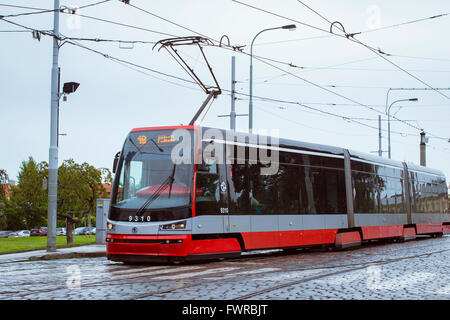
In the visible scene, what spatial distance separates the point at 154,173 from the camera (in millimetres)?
13594

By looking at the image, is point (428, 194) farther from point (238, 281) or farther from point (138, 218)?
point (238, 281)

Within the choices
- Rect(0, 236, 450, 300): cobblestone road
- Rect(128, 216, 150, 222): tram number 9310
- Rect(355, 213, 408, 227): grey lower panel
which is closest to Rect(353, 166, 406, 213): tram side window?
Rect(355, 213, 408, 227): grey lower panel

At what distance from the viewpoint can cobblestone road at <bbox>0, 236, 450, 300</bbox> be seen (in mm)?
8523

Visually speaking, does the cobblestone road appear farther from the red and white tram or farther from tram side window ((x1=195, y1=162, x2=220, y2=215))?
tram side window ((x1=195, y1=162, x2=220, y2=215))

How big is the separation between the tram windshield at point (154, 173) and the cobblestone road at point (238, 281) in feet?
4.67

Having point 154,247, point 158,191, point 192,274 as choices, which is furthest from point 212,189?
point 192,274

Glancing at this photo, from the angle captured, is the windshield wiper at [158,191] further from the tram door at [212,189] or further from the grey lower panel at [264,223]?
the grey lower panel at [264,223]

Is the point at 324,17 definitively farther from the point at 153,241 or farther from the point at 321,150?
the point at 153,241

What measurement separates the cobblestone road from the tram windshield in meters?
1.42

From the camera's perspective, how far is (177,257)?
13148mm

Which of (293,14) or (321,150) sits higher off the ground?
(293,14)

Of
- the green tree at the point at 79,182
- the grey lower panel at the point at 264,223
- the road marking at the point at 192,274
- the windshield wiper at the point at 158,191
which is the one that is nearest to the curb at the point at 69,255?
the windshield wiper at the point at 158,191
